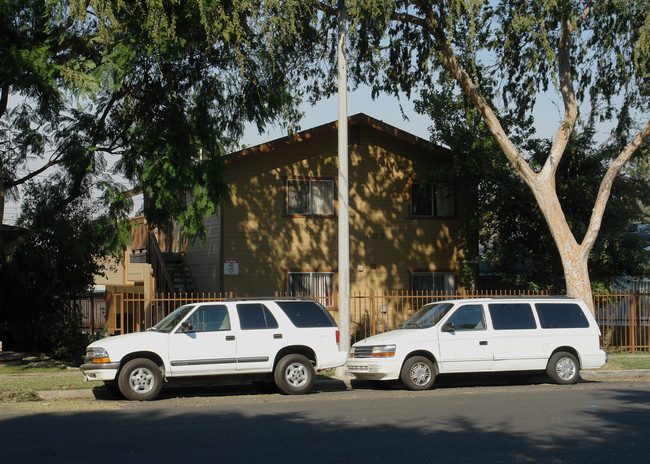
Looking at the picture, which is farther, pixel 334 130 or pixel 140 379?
pixel 334 130

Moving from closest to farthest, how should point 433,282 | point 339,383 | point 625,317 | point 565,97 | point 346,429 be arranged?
point 346,429 < point 339,383 < point 565,97 < point 625,317 < point 433,282

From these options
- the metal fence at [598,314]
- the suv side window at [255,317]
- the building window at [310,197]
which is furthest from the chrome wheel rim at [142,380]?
the building window at [310,197]

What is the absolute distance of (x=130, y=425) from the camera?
1014 centimetres

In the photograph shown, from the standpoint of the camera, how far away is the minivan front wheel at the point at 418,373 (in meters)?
14.4

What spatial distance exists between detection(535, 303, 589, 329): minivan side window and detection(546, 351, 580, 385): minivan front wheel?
57 cm

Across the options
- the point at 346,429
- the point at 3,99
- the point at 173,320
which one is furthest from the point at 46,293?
the point at 346,429

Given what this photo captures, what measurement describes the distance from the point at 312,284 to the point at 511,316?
9440 mm

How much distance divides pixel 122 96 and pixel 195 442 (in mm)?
10909

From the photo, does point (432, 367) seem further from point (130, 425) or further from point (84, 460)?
point (84, 460)

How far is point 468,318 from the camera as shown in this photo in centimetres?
1509

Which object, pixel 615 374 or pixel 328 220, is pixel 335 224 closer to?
pixel 328 220

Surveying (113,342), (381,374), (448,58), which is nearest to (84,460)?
(113,342)

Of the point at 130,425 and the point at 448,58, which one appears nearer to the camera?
the point at 130,425

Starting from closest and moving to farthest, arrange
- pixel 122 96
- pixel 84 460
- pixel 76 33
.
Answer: pixel 84 460 → pixel 76 33 → pixel 122 96
